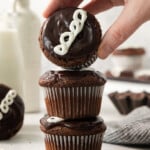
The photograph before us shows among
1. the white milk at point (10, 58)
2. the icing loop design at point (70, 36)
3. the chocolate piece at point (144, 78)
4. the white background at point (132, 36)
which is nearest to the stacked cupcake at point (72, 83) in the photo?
the icing loop design at point (70, 36)

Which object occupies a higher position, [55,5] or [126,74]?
[55,5]

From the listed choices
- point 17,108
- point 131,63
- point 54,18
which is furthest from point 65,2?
point 131,63

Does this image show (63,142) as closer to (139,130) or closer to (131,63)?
(139,130)

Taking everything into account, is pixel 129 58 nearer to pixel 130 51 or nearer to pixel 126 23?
pixel 130 51

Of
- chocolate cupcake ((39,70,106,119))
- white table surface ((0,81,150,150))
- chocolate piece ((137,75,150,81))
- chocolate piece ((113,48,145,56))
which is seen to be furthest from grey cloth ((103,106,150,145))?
chocolate piece ((113,48,145,56))

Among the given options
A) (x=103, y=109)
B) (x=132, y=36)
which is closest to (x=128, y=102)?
(x=103, y=109)

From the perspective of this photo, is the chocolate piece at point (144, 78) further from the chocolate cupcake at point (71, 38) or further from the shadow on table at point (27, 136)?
the chocolate cupcake at point (71, 38)
